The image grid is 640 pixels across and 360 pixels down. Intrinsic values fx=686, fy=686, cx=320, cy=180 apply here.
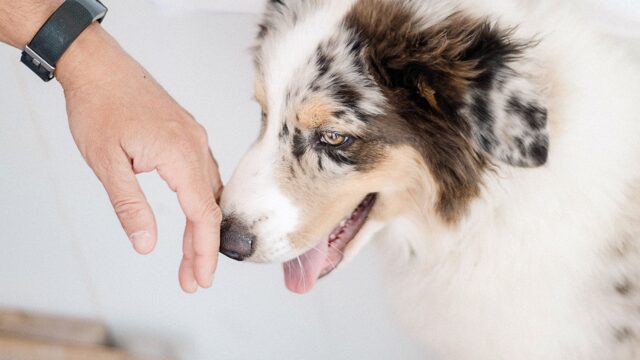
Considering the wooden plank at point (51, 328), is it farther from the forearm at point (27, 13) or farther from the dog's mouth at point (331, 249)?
the forearm at point (27, 13)

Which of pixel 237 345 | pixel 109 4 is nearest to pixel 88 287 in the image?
pixel 237 345

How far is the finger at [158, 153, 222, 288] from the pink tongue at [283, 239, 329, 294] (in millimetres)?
240

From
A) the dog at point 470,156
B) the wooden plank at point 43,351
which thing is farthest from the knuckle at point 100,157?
the wooden plank at point 43,351

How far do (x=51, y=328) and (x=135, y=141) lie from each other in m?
1.30

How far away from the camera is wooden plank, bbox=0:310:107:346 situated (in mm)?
2150

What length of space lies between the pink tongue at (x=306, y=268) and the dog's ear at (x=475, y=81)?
0.38m

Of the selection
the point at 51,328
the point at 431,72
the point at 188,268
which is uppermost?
the point at 431,72

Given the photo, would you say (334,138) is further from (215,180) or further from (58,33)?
(58,33)

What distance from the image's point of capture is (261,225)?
4.04 ft

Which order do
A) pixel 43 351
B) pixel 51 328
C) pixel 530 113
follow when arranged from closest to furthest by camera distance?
pixel 530 113, pixel 43 351, pixel 51 328

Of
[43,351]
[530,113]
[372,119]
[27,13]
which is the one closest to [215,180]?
[372,119]

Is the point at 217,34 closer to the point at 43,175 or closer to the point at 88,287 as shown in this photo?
the point at 43,175

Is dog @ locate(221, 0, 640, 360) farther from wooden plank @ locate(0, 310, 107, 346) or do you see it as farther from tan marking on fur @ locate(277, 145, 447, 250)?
wooden plank @ locate(0, 310, 107, 346)

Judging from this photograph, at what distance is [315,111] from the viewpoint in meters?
1.17
